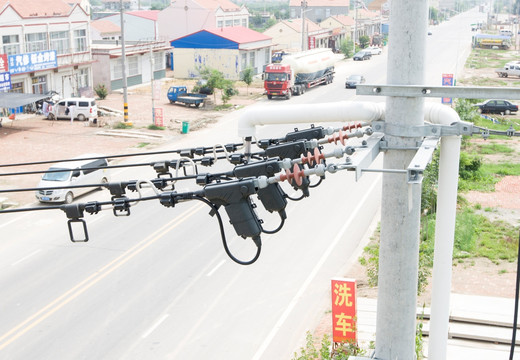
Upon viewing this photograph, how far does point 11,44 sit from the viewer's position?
1697 inches

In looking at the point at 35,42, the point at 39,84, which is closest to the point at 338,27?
the point at 39,84

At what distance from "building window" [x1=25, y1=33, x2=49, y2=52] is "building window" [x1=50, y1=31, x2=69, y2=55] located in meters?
1.02

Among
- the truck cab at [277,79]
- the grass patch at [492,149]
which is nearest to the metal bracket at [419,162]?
the grass patch at [492,149]

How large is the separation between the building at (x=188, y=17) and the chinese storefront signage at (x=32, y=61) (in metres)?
31.9

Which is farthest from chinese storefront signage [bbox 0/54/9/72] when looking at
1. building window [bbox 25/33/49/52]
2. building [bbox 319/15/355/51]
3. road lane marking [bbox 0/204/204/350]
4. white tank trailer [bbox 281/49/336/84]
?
building [bbox 319/15/355/51]

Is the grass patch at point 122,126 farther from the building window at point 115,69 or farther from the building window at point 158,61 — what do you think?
the building window at point 158,61

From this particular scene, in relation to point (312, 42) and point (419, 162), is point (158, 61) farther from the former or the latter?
point (419, 162)

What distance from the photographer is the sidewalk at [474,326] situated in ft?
45.5

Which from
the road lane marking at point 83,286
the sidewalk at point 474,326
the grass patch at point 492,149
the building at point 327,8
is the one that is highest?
the building at point 327,8

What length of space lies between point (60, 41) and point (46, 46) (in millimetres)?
1974

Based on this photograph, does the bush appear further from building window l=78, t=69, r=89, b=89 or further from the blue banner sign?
the blue banner sign

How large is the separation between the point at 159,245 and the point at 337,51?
78159mm

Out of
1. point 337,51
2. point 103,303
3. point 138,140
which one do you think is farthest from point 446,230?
point 337,51

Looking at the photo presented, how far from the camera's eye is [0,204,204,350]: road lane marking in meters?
15.8
